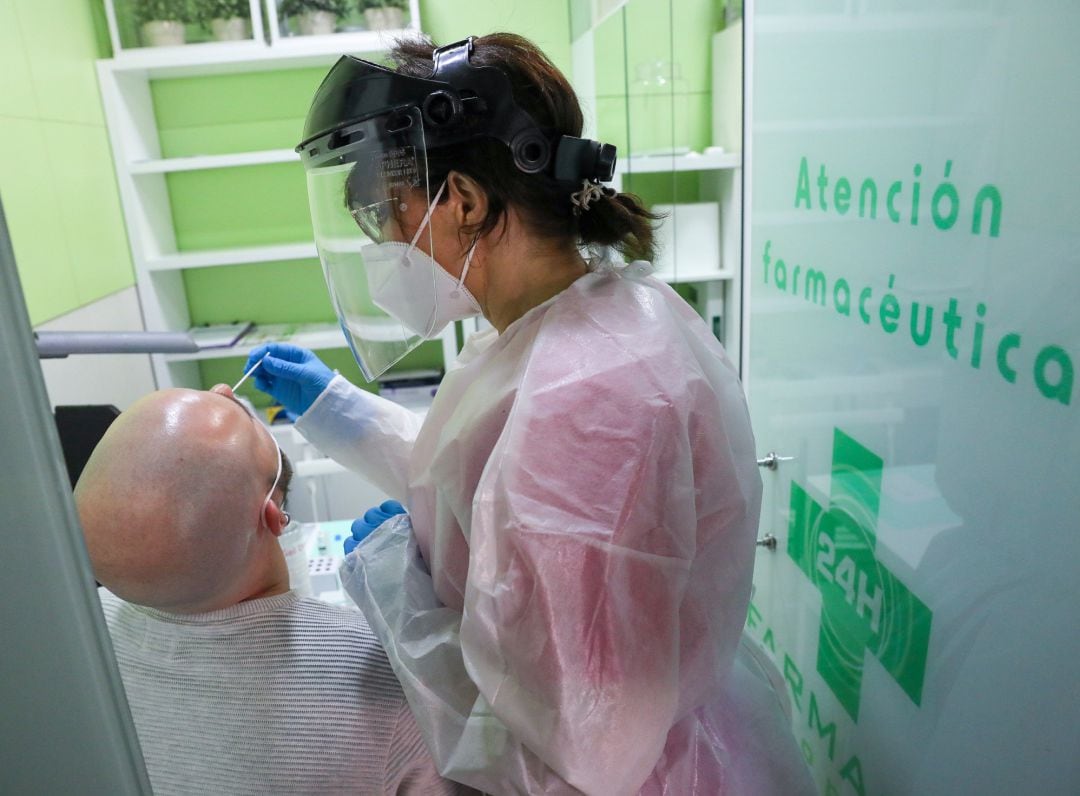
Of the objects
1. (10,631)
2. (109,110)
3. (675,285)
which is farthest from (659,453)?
(109,110)

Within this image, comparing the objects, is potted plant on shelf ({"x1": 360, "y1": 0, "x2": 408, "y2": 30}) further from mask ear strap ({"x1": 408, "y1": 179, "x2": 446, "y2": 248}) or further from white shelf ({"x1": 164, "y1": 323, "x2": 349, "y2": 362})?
mask ear strap ({"x1": 408, "y1": 179, "x2": 446, "y2": 248})

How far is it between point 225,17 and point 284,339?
3.47ft

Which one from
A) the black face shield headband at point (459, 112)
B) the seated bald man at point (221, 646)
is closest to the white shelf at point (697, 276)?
the black face shield headband at point (459, 112)

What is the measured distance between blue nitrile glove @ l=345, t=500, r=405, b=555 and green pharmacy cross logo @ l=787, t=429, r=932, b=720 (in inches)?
30.5

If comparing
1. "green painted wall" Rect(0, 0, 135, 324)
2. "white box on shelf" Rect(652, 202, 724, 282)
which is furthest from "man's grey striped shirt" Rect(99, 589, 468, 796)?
"white box on shelf" Rect(652, 202, 724, 282)

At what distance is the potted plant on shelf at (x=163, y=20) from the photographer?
254 cm

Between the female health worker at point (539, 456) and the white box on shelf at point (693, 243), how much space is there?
4.30ft

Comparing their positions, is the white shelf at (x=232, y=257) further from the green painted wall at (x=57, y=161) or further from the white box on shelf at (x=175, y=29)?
the white box on shelf at (x=175, y=29)

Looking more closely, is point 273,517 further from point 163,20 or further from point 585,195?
point 163,20

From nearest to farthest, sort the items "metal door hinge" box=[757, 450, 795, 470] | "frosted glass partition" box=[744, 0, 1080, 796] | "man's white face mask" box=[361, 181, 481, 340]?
"frosted glass partition" box=[744, 0, 1080, 796], "man's white face mask" box=[361, 181, 481, 340], "metal door hinge" box=[757, 450, 795, 470]

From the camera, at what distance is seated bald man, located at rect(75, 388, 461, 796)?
36.9 inches

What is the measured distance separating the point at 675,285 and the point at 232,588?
72.3 inches

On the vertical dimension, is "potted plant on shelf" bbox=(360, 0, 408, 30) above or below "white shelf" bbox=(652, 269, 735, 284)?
Answer: above

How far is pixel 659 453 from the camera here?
2.74ft
